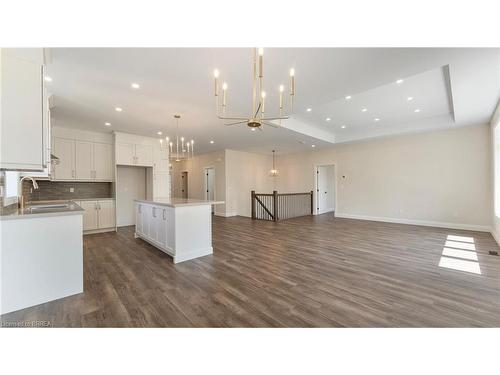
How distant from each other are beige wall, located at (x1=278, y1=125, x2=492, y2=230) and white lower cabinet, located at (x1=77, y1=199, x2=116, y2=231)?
7.76 metres

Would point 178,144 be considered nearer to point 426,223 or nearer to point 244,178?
point 244,178

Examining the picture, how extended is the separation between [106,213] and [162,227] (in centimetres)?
288

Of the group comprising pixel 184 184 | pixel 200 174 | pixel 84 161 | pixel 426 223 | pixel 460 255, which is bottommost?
pixel 460 255

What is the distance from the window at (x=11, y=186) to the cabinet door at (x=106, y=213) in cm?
260

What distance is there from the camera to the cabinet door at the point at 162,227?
377 cm

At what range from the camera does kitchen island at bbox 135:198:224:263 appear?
11.4 ft

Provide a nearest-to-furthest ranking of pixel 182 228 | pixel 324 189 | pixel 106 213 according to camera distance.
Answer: pixel 182 228
pixel 106 213
pixel 324 189

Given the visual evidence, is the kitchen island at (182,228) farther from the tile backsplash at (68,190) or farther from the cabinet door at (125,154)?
the tile backsplash at (68,190)

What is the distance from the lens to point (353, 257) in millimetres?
3568

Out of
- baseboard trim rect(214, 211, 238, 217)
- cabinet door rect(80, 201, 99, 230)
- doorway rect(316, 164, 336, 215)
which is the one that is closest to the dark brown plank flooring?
cabinet door rect(80, 201, 99, 230)

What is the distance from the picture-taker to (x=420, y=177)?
6266mm

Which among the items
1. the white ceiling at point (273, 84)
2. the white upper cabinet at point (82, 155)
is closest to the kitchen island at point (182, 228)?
the white ceiling at point (273, 84)

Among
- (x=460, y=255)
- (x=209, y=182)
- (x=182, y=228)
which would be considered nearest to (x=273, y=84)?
(x=182, y=228)

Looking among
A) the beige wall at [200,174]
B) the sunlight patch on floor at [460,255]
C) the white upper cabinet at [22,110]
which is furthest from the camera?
the beige wall at [200,174]
